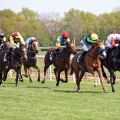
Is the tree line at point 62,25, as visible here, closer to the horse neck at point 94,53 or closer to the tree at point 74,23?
the tree at point 74,23

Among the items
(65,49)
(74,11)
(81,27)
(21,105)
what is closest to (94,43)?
(65,49)

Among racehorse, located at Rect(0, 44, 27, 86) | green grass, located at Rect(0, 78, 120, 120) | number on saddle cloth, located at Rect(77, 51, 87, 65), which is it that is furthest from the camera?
racehorse, located at Rect(0, 44, 27, 86)

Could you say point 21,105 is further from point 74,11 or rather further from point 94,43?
point 74,11

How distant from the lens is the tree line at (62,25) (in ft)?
238

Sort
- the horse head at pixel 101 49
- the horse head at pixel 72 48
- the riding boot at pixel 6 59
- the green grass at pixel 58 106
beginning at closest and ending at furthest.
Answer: the green grass at pixel 58 106 → the horse head at pixel 101 49 → the horse head at pixel 72 48 → the riding boot at pixel 6 59

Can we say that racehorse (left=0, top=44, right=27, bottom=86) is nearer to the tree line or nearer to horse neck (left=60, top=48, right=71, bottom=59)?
horse neck (left=60, top=48, right=71, bottom=59)

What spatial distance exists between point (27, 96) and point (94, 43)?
3.31 metres

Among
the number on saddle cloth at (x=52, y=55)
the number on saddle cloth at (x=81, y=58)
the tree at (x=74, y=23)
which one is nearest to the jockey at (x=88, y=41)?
the number on saddle cloth at (x=81, y=58)

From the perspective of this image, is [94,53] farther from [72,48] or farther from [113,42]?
[72,48]

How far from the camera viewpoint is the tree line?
2854 inches

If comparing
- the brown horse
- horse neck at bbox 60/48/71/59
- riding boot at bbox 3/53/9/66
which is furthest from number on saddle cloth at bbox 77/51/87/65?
riding boot at bbox 3/53/9/66

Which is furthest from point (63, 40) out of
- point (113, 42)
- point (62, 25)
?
point (62, 25)

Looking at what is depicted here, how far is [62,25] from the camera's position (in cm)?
8206

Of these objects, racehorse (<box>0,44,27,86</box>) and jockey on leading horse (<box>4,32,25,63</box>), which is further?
jockey on leading horse (<box>4,32,25,63</box>)
